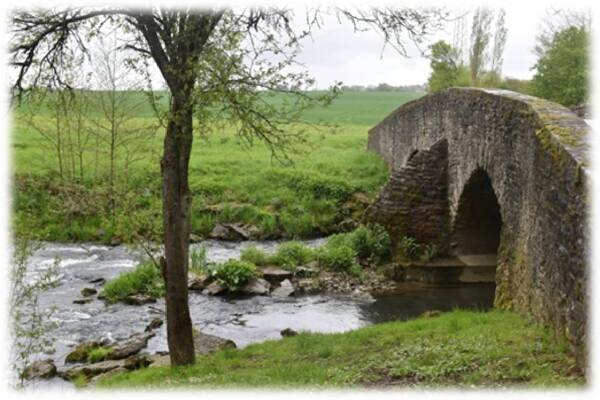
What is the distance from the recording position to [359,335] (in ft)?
39.1

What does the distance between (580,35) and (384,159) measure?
10.2 meters

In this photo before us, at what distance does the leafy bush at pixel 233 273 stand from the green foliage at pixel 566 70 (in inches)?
621

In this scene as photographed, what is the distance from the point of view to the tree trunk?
35.2ft

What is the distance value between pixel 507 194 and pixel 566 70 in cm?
1677

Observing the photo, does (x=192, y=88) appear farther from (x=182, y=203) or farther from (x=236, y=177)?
(x=236, y=177)

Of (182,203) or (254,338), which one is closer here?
(182,203)

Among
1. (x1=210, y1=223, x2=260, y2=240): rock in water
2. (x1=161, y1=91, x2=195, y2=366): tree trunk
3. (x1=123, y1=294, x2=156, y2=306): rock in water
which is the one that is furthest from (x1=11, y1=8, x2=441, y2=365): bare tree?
(x1=210, y1=223, x2=260, y2=240): rock in water

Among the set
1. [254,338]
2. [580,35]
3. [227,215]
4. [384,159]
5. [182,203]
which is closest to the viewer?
[182,203]

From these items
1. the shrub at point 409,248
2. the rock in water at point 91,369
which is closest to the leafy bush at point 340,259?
the shrub at point 409,248

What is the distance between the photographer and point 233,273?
59.1 feet

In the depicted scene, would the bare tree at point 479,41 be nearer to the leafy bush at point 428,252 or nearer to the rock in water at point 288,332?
the leafy bush at point 428,252

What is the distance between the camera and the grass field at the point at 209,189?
24438 mm

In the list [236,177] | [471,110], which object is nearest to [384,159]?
[236,177]

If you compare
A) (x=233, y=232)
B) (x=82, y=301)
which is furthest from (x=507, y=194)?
(x=233, y=232)
